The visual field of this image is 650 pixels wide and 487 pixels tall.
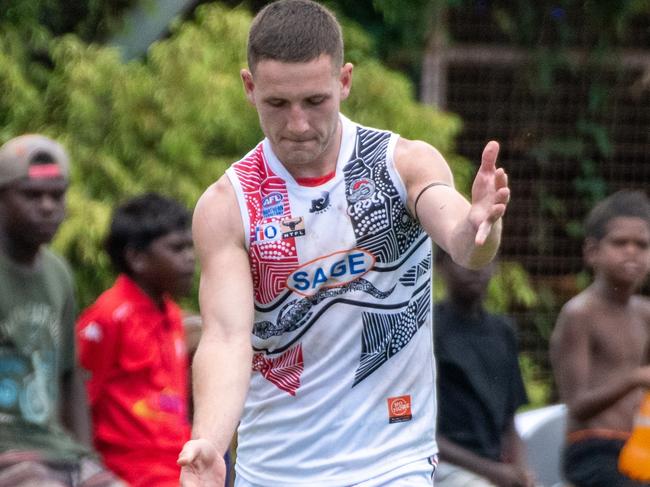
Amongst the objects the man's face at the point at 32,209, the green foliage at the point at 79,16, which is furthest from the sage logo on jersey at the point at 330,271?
the green foliage at the point at 79,16

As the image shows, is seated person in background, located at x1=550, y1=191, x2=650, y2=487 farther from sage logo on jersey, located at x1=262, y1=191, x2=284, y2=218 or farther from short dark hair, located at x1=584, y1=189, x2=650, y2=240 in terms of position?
sage logo on jersey, located at x1=262, y1=191, x2=284, y2=218

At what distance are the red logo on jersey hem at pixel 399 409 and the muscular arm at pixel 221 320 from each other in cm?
45

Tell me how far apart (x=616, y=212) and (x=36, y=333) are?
245 cm

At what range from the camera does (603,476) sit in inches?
221

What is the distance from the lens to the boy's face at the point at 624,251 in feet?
19.2

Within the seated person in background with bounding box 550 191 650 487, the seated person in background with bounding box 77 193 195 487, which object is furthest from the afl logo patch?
the seated person in background with bounding box 550 191 650 487

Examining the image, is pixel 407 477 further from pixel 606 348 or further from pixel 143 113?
pixel 143 113

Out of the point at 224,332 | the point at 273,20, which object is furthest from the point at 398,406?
the point at 273,20

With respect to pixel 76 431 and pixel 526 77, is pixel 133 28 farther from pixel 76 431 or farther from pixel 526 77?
pixel 76 431

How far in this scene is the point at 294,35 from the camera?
146 inches

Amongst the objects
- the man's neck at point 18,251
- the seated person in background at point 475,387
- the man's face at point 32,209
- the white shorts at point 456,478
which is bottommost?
the white shorts at point 456,478

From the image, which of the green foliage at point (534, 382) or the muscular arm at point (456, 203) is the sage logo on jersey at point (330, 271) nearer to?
the muscular arm at point (456, 203)

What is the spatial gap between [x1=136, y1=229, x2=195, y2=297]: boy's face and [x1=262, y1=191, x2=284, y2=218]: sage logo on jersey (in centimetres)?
189

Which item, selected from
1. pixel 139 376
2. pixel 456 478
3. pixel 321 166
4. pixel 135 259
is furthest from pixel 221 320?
pixel 135 259
